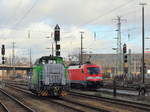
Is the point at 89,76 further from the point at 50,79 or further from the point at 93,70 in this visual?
the point at 50,79

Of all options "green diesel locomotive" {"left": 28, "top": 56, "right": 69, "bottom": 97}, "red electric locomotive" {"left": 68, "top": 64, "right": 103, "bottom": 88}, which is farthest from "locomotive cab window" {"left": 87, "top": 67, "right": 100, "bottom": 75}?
"green diesel locomotive" {"left": 28, "top": 56, "right": 69, "bottom": 97}

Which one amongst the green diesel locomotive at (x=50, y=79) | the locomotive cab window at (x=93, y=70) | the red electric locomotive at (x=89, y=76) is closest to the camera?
the green diesel locomotive at (x=50, y=79)

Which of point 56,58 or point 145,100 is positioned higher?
point 56,58

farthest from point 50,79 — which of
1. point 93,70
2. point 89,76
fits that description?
point 93,70

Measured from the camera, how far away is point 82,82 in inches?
1519

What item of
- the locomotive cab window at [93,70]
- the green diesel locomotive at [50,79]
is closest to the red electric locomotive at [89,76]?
the locomotive cab window at [93,70]

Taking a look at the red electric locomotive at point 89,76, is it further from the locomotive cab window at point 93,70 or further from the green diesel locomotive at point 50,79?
the green diesel locomotive at point 50,79

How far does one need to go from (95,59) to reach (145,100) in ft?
412

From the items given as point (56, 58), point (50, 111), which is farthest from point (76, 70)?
point (50, 111)

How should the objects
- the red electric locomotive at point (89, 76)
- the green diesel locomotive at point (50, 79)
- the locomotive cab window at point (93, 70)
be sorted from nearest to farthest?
the green diesel locomotive at point (50, 79) < the red electric locomotive at point (89, 76) < the locomotive cab window at point (93, 70)

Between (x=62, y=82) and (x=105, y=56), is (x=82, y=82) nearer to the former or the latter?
(x=62, y=82)

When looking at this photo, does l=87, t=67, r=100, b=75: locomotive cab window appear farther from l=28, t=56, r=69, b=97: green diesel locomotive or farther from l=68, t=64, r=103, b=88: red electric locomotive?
l=28, t=56, r=69, b=97: green diesel locomotive

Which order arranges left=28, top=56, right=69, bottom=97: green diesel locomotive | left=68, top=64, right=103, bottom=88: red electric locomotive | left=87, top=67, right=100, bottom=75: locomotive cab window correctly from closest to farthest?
left=28, top=56, right=69, bottom=97: green diesel locomotive → left=68, top=64, right=103, bottom=88: red electric locomotive → left=87, top=67, right=100, bottom=75: locomotive cab window

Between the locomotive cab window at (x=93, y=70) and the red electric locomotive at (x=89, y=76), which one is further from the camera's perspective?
the locomotive cab window at (x=93, y=70)
